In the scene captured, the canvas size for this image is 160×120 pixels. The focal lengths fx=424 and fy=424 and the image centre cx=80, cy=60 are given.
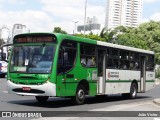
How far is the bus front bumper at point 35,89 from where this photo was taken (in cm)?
1477

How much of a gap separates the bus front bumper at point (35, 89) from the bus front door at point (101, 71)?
147 inches

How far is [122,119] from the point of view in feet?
39.8

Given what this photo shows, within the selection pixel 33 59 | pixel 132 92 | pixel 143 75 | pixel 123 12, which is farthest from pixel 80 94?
pixel 123 12

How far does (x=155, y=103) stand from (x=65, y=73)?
186 inches

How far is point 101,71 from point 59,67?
3.57 m

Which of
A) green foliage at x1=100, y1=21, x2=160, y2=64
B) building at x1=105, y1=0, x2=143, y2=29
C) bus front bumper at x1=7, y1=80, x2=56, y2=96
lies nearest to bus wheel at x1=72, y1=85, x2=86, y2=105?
bus front bumper at x1=7, y1=80, x2=56, y2=96

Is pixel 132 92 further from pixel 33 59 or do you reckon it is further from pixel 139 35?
pixel 139 35

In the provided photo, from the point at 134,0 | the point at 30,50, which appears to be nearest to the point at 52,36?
the point at 30,50

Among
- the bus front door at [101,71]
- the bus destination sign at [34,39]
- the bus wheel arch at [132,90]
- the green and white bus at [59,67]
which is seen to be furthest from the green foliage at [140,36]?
the bus destination sign at [34,39]

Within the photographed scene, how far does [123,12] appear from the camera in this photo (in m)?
148

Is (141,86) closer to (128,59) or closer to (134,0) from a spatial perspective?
(128,59)

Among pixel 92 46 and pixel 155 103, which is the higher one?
pixel 92 46

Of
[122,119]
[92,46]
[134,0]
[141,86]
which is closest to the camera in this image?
[122,119]

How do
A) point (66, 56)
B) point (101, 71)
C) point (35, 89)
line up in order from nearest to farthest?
point (35, 89)
point (66, 56)
point (101, 71)
